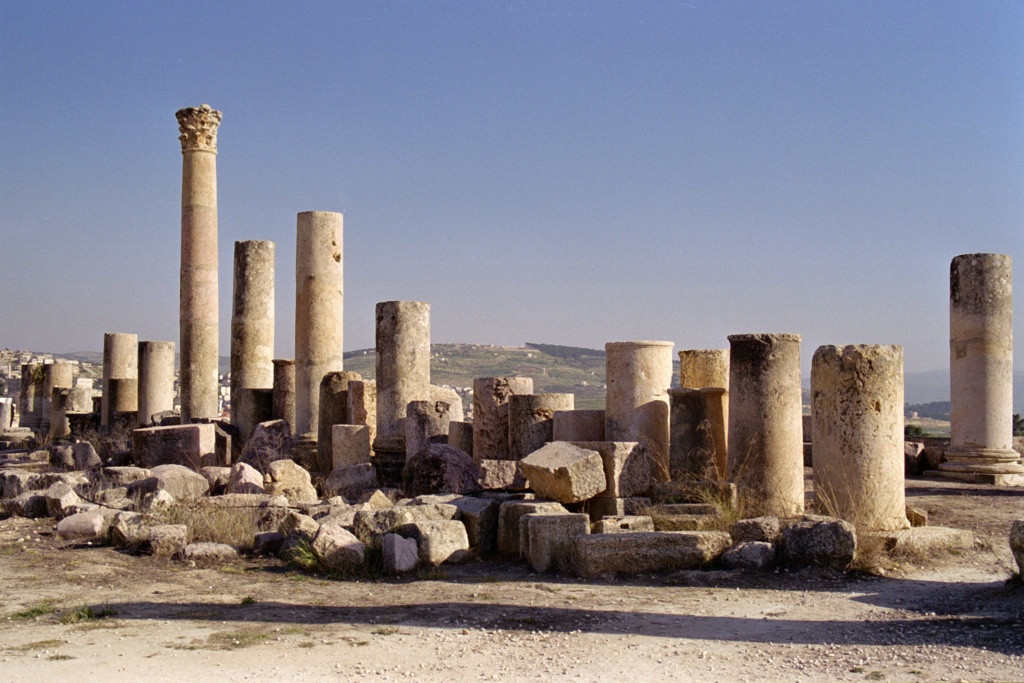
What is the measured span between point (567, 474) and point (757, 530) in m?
2.32

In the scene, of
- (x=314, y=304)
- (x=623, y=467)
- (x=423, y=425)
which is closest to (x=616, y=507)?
(x=623, y=467)

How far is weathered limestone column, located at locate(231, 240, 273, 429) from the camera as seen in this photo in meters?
21.5

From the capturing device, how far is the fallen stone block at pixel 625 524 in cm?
1098

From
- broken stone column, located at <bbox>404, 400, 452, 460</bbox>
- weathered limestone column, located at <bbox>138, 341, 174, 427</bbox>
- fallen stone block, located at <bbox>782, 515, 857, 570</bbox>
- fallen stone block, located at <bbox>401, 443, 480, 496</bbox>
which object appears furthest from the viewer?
weathered limestone column, located at <bbox>138, 341, 174, 427</bbox>

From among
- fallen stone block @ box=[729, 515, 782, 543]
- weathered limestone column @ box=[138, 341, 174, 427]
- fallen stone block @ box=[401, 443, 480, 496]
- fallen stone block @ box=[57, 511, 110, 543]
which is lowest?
fallen stone block @ box=[57, 511, 110, 543]

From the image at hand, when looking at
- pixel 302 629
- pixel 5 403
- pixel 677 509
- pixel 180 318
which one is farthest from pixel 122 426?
pixel 302 629

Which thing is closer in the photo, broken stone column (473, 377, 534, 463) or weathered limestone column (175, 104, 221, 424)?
broken stone column (473, 377, 534, 463)

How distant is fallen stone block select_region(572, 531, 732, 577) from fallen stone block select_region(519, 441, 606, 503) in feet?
5.84

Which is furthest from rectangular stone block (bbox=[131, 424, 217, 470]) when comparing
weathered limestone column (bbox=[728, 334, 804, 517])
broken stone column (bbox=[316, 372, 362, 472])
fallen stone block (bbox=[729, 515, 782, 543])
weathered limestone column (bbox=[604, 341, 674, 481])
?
fallen stone block (bbox=[729, 515, 782, 543])

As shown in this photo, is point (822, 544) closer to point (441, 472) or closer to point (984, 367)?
point (441, 472)

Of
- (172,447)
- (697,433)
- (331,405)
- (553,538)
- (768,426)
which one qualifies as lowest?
(553,538)

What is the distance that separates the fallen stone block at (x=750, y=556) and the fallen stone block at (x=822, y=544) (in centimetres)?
18

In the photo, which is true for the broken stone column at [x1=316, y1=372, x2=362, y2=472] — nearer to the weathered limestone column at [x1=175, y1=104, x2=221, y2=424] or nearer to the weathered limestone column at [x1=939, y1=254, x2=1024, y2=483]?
the weathered limestone column at [x1=175, y1=104, x2=221, y2=424]

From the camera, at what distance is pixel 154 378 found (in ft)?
82.2
